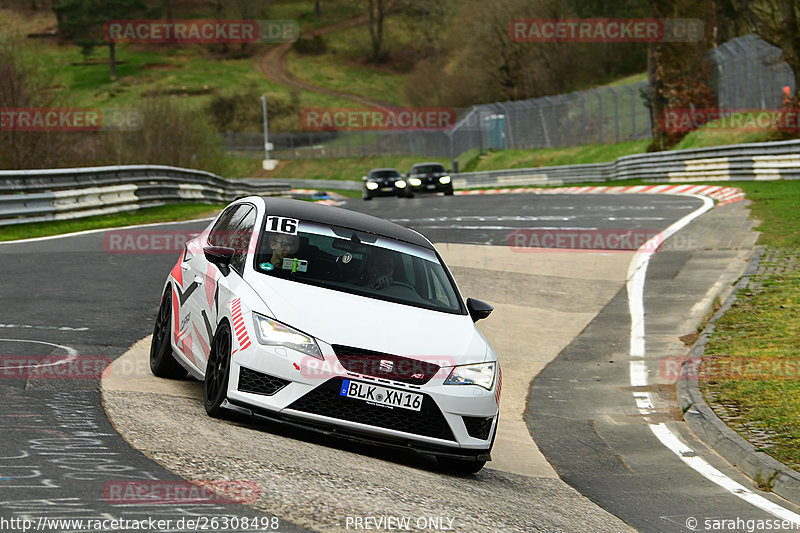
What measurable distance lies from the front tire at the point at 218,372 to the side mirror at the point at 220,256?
0.79 metres

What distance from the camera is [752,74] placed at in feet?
137

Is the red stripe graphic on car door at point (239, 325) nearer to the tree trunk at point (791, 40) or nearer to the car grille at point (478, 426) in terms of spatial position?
the car grille at point (478, 426)

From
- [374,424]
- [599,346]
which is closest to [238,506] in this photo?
[374,424]

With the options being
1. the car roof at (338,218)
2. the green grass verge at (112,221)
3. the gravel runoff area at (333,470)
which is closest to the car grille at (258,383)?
the gravel runoff area at (333,470)

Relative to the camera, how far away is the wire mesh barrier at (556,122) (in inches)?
1630

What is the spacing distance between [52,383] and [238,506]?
127 inches

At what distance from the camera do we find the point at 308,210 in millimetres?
8648

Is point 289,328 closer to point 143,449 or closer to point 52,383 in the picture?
point 143,449

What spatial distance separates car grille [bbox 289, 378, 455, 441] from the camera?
6.81 meters

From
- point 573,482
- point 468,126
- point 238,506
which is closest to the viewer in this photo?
point 238,506

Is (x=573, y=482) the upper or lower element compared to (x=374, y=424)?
lower

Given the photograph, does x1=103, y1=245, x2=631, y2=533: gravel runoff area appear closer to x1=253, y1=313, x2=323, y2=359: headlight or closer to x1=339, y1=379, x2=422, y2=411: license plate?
x1=339, y1=379, x2=422, y2=411: license plate

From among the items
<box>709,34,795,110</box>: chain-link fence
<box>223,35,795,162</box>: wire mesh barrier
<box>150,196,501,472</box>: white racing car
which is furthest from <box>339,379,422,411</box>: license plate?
<box>223,35,795,162</box>: wire mesh barrier

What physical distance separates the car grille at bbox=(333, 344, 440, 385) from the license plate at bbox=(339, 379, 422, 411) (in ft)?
0.25
